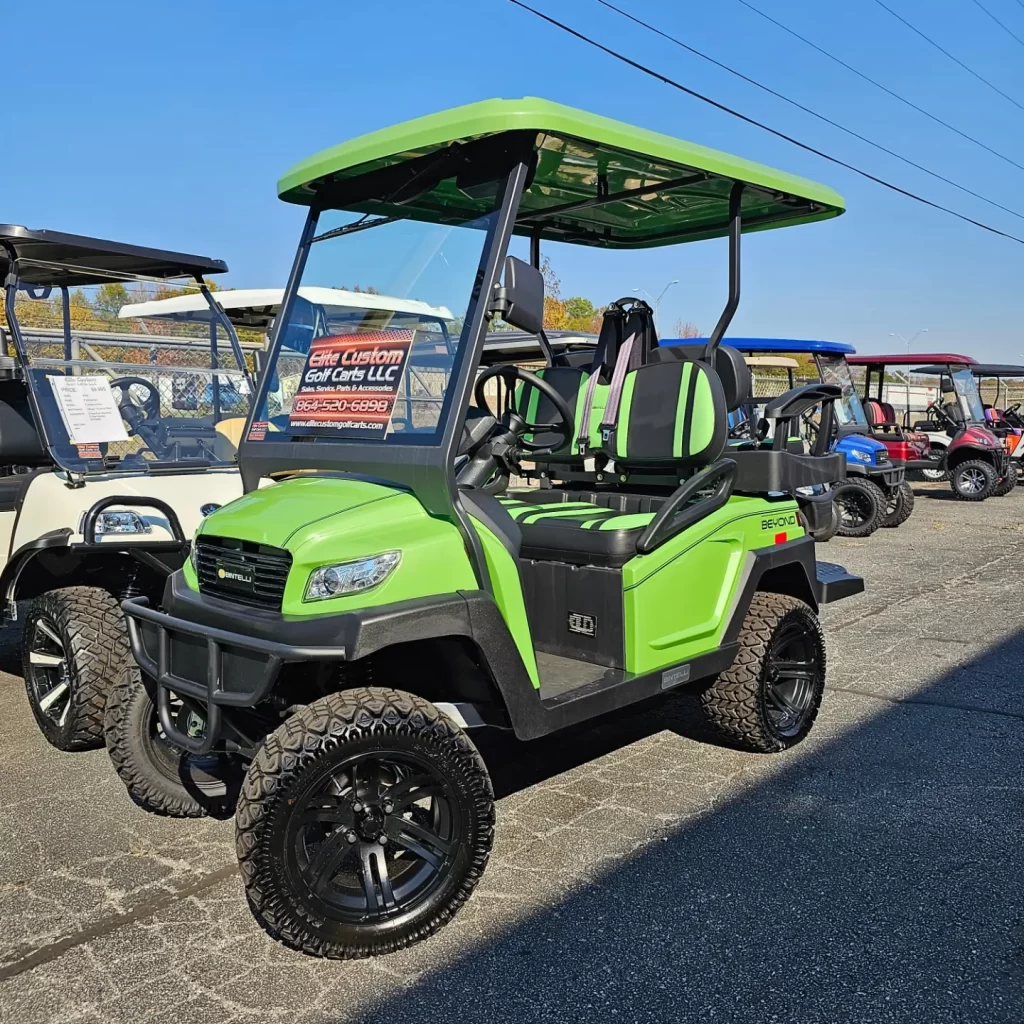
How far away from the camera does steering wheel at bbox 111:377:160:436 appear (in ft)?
15.3

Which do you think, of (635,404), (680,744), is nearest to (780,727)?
(680,744)

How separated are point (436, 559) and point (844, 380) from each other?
1012 centimetres

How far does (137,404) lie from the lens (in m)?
4.75

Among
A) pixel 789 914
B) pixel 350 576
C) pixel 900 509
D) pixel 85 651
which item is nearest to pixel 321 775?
pixel 350 576

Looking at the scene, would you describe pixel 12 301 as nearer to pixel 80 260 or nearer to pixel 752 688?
pixel 80 260

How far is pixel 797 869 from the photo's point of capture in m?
2.87

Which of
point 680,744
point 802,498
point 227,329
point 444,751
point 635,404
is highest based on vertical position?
point 227,329

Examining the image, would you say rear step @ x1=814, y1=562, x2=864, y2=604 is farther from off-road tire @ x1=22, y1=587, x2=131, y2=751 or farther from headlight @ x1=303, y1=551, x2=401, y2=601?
off-road tire @ x1=22, y1=587, x2=131, y2=751

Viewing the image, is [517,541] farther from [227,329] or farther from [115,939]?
[227,329]

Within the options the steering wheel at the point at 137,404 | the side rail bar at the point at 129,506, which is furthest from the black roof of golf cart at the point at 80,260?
the side rail bar at the point at 129,506

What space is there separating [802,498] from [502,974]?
2.56m

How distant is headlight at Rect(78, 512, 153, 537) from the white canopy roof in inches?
43.8

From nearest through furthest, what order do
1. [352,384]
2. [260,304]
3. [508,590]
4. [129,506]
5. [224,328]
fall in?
[508,590], [352,384], [129,506], [224,328], [260,304]

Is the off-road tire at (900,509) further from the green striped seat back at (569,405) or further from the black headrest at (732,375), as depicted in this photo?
the black headrest at (732,375)
